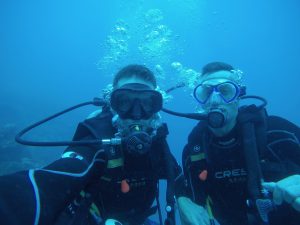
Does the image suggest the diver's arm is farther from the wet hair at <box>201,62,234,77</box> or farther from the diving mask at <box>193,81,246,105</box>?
the wet hair at <box>201,62,234,77</box>

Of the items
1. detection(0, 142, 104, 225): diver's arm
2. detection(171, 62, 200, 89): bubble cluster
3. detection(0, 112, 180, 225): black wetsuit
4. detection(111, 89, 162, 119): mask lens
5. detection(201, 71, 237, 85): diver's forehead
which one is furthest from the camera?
detection(171, 62, 200, 89): bubble cluster

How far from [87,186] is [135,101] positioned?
119cm

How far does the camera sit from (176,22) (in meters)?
101

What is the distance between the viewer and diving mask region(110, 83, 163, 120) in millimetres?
3754

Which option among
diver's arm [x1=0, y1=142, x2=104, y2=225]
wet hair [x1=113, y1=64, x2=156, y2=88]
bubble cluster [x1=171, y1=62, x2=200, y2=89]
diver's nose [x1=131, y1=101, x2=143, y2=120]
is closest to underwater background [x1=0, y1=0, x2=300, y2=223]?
bubble cluster [x1=171, y1=62, x2=200, y2=89]

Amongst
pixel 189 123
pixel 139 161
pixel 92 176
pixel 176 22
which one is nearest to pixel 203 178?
pixel 139 161

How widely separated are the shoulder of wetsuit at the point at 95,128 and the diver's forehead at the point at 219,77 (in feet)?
5.18

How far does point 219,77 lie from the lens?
4.30m

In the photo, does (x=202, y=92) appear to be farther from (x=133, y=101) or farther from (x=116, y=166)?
(x=116, y=166)

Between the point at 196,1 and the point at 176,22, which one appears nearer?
the point at 196,1

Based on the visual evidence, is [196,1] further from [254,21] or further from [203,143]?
[203,143]

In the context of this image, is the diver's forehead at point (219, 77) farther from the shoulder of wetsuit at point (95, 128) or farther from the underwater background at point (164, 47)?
the underwater background at point (164, 47)

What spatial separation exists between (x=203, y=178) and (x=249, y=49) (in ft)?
420

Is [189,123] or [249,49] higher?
[249,49]
